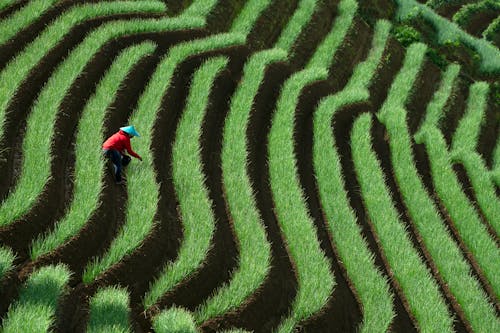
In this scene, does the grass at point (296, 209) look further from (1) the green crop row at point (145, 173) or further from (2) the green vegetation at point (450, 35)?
(2) the green vegetation at point (450, 35)

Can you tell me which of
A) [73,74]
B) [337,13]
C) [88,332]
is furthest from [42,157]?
[337,13]

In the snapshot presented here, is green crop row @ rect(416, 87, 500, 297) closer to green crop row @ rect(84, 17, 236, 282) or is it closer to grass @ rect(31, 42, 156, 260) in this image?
green crop row @ rect(84, 17, 236, 282)

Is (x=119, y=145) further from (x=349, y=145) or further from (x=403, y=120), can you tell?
(x=403, y=120)

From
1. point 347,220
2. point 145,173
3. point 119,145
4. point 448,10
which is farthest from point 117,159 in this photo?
point 448,10

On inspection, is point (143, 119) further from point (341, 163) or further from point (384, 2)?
point (384, 2)

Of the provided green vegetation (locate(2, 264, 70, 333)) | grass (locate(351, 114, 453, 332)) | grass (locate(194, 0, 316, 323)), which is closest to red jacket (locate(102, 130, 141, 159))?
grass (locate(194, 0, 316, 323))

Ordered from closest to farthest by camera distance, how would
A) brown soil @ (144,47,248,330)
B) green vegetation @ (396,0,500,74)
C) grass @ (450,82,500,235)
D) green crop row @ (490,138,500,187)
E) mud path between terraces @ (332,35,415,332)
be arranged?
brown soil @ (144,47,248,330) < mud path between terraces @ (332,35,415,332) < grass @ (450,82,500,235) < green crop row @ (490,138,500,187) < green vegetation @ (396,0,500,74)

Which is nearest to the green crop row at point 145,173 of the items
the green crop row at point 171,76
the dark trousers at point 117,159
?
the green crop row at point 171,76
